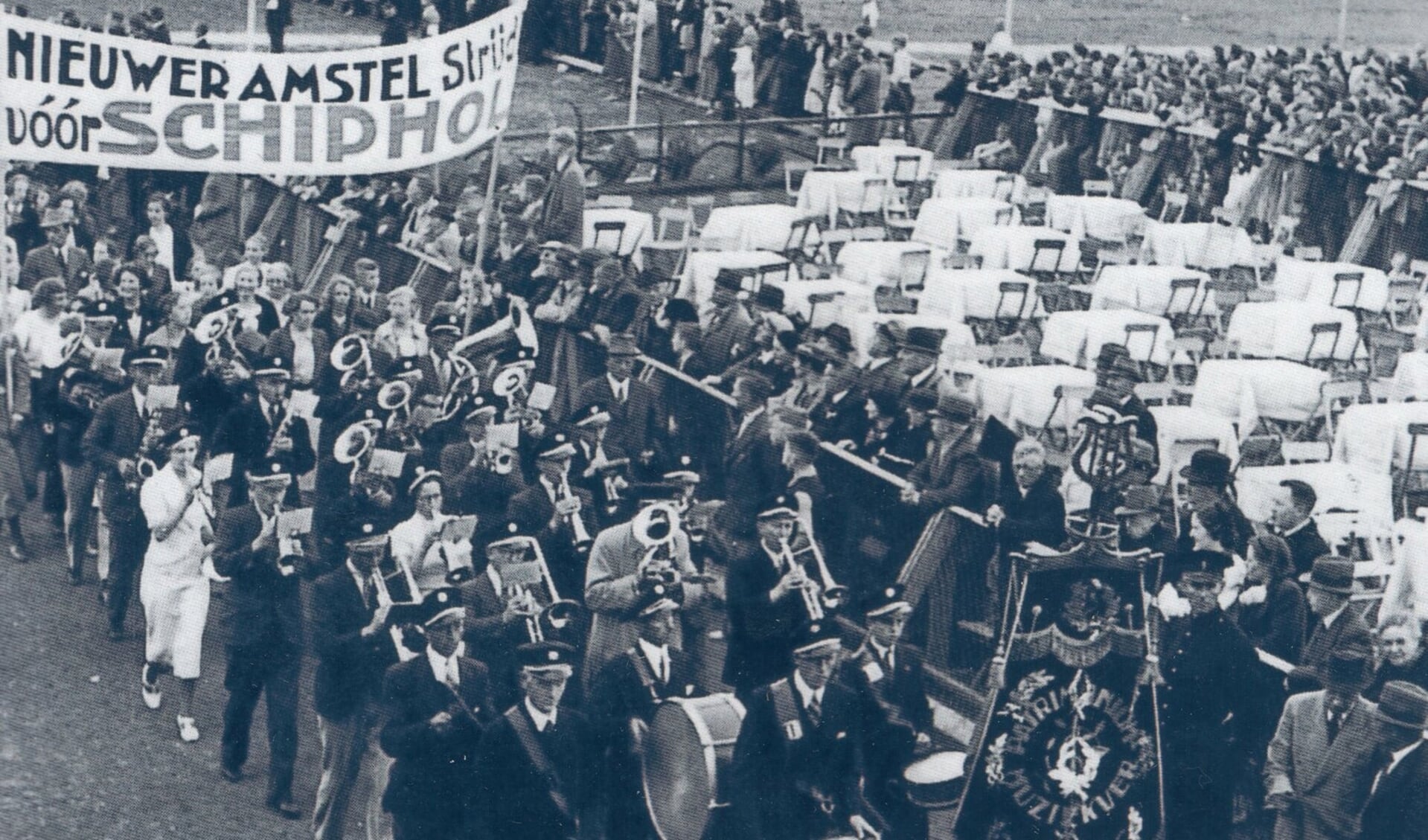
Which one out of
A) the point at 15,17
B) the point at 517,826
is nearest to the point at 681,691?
the point at 517,826

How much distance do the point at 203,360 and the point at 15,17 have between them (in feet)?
7.23

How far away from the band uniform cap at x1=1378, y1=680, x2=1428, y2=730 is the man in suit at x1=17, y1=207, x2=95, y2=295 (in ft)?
30.2

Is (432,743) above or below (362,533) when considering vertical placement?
below

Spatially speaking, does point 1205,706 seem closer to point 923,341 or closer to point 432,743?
point 432,743

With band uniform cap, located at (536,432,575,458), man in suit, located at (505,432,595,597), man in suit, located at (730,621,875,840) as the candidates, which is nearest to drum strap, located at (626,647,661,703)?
man in suit, located at (730,621,875,840)

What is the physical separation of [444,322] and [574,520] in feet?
8.50

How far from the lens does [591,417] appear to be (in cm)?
1057

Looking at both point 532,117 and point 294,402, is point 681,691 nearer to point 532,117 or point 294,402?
point 294,402

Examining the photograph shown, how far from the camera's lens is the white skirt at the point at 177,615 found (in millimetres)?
10062

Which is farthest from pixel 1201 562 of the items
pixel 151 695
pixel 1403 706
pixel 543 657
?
pixel 151 695

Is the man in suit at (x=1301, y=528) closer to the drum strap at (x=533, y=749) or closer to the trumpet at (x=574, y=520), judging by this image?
the trumpet at (x=574, y=520)

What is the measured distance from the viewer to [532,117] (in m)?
27.6

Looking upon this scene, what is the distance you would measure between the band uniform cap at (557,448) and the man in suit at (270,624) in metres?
1.30

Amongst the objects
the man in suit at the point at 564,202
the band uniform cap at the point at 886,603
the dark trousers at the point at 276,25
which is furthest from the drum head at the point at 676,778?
the dark trousers at the point at 276,25
